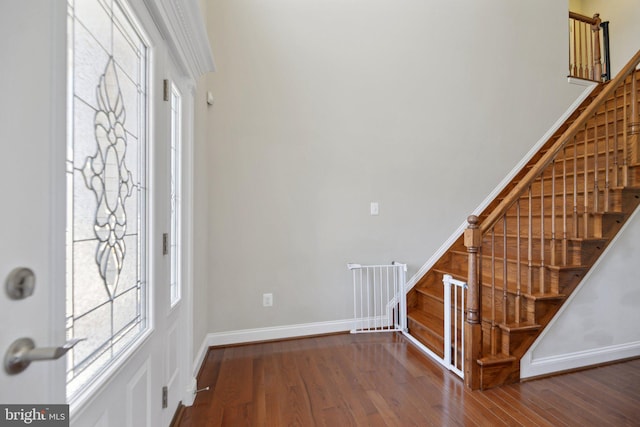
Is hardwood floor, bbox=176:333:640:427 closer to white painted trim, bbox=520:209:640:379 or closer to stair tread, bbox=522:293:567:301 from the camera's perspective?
white painted trim, bbox=520:209:640:379

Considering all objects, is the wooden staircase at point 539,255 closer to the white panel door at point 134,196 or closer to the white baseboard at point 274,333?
the white baseboard at point 274,333

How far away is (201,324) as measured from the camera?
2207 mm

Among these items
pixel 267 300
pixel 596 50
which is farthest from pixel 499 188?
pixel 267 300

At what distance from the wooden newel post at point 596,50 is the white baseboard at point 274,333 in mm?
4566

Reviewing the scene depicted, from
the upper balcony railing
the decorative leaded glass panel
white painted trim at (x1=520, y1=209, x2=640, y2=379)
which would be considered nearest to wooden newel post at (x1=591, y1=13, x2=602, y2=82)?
the upper balcony railing

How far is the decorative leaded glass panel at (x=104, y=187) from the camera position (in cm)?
75

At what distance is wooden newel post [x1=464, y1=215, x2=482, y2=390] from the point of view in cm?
186

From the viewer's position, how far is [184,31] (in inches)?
57.2

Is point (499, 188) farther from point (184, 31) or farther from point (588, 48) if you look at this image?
point (184, 31)

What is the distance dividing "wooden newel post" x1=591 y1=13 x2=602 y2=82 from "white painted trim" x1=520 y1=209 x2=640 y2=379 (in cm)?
267

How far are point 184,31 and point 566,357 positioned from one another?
10.8ft

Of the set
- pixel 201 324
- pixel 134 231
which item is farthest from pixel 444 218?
pixel 134 231

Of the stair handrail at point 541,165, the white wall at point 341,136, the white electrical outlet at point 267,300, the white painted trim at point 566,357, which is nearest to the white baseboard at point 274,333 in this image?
the white wall at point 341,136

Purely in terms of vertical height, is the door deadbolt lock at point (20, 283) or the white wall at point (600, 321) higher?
the door deadbolt lock at point (20, 283)
